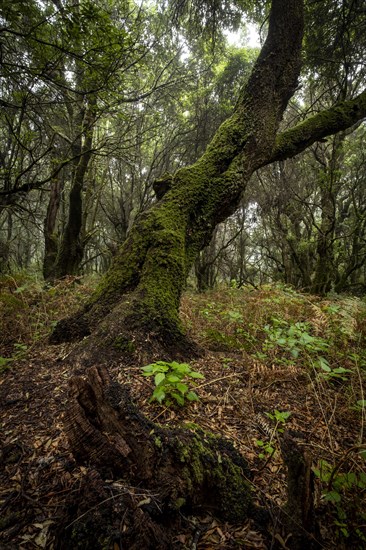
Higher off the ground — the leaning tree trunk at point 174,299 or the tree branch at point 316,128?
the tree branch at point 316,128

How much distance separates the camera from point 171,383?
81.4 inches

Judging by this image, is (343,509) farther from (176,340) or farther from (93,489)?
(176,340)

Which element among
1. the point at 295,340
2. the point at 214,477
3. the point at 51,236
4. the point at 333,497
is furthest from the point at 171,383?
the point at 51,236

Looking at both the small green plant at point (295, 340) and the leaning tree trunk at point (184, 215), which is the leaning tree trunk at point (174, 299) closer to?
the leaning tree trunk at point (184, 215)

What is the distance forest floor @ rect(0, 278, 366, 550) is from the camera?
1.32 metres

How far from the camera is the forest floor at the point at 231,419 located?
4.32ft

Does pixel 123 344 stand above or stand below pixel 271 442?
Result: above

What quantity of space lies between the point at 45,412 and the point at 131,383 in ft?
2.20

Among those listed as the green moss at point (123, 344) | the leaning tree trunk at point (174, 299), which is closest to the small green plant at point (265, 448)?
the leaning tree trunk at point (174, 299)

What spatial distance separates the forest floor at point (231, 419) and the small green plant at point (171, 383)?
97 millimetres

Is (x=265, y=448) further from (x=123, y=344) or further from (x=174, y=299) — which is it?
(x=174, y=299)

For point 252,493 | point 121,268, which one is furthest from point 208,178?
point 252,493

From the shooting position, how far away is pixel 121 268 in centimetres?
339

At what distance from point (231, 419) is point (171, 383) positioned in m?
0.59
